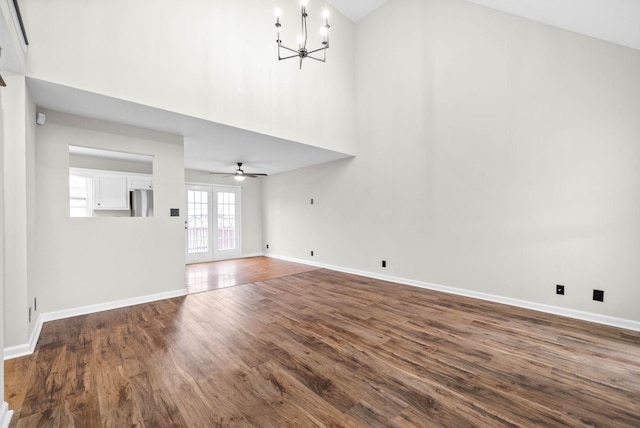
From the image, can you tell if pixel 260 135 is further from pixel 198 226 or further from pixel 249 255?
pixel 249 255

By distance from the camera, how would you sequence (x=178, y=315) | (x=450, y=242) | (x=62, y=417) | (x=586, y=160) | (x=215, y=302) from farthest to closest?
(x=450, y=242) → (x=215, y=302) → (x=178, y=315) → (x=586, y=160) → (x=62, y=417)

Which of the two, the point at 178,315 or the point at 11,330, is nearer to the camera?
the point at 11,330

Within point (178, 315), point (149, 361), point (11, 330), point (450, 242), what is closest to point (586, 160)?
point (450, 242)

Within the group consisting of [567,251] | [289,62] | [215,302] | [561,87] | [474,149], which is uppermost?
[289,62]

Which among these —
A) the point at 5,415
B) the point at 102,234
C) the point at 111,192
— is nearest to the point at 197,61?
the point at 102,234

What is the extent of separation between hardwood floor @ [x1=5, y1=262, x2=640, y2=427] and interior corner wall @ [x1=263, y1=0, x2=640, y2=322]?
0.73 metres

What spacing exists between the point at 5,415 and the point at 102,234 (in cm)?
225

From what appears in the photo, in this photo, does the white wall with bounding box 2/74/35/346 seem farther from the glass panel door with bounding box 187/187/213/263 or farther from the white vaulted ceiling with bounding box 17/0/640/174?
the glass panel door with bounding box 187/187/213/263

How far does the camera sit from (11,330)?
2.34m

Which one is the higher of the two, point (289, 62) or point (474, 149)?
point (289, 62)

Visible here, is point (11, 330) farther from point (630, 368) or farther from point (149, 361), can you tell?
point (630, 368)

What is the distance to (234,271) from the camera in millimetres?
5926

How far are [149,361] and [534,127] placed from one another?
4892 millimetres

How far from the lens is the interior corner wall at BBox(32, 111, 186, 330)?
3.06 metres
